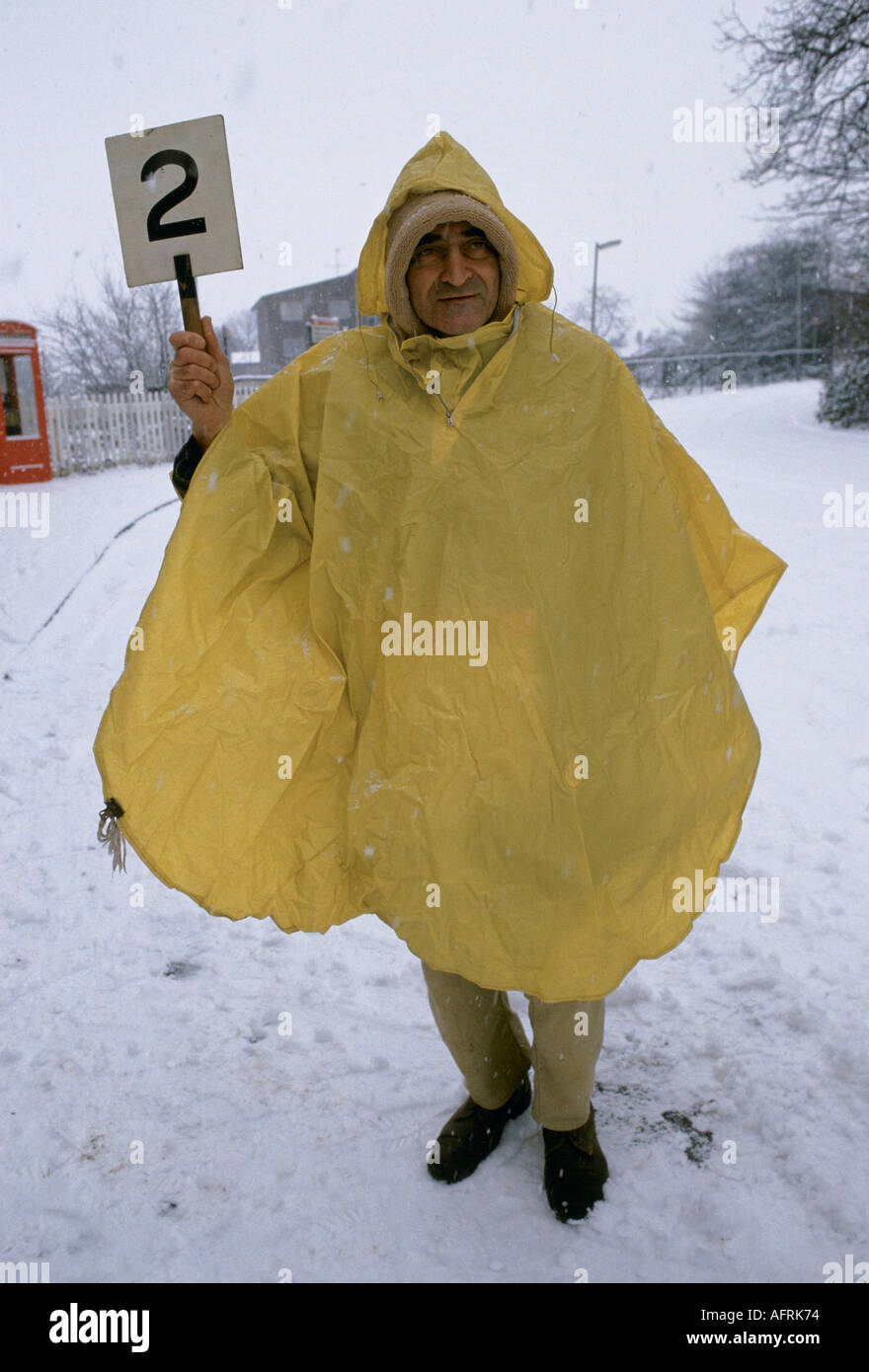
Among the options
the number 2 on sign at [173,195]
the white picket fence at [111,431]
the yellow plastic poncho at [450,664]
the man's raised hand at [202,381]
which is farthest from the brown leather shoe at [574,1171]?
the white picket fence at [111,431]

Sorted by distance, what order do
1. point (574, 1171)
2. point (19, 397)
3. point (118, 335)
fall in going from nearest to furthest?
1. point (574, 1171)
2. point (19, 397)
3. point (118, 335)

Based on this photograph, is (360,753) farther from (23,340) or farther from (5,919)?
(23,340)

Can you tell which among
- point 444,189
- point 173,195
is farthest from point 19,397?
point 444,189

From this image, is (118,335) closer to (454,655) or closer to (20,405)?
(20,405)

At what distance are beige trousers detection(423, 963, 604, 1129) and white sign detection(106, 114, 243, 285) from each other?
1.79 meters

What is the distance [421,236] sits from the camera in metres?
2.04

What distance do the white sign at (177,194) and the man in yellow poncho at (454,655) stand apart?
9.6 inches

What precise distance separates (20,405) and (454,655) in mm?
13691

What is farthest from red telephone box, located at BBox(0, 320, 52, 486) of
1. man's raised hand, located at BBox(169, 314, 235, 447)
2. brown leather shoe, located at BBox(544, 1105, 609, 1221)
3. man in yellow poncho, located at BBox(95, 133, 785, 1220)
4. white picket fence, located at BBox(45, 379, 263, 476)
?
brown leather shoe, located at BBox(544, 1105, 609, 1221)

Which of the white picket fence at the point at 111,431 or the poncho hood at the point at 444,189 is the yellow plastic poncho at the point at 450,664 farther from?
the white picket fence at the point at 111,431

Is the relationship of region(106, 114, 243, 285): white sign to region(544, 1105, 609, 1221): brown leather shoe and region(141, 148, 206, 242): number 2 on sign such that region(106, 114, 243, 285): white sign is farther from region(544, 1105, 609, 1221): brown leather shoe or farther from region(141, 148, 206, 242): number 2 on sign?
region(544, 1105, 609, 1221): brown leather shoe
